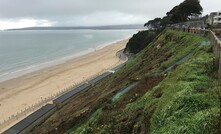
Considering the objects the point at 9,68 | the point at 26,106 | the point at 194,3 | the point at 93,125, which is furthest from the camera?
the point at 9,68

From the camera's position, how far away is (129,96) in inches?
627

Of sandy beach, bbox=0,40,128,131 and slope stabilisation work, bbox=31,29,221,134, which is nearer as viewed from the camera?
slope stabilisation work, bbox=31,29,221,134

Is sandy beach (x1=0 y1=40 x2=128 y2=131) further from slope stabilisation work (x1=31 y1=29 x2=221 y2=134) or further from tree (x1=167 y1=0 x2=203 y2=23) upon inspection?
tree (x1=167 y1=0 x2=203 y2=23)

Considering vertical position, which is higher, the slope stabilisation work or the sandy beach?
the slope stabilisation work

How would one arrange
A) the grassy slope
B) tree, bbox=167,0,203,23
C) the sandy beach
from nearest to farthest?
the grassy slope
the sandy beach
tree, bbox=167,0,203,23

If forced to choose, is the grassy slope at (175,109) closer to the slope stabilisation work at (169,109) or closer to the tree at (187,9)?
the slope stabilisation work at (169,109)

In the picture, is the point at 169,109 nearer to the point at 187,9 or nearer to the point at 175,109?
the point at 175,109

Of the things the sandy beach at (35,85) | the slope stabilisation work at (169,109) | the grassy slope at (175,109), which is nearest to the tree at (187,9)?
the sandy beach at (35,85)

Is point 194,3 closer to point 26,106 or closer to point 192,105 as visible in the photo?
point 26,106

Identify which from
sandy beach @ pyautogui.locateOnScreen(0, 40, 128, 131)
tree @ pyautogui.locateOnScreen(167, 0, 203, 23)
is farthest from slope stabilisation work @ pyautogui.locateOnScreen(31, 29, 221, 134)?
tree @ pyautogui.locateOnScreen(167, 0, 203, 23)

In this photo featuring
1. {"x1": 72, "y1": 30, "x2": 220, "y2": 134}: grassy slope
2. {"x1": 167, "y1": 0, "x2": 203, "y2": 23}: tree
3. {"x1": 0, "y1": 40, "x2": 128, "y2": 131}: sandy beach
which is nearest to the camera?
{"x1": 72, "y1": 30, "x2": 220, "y2": 134}: grassy slope

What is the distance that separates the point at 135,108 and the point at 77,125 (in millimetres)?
4953

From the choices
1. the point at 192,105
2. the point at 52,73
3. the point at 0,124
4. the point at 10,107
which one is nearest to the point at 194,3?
the point at 52,73

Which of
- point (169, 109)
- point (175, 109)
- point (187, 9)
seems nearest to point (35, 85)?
point (187, 9)
